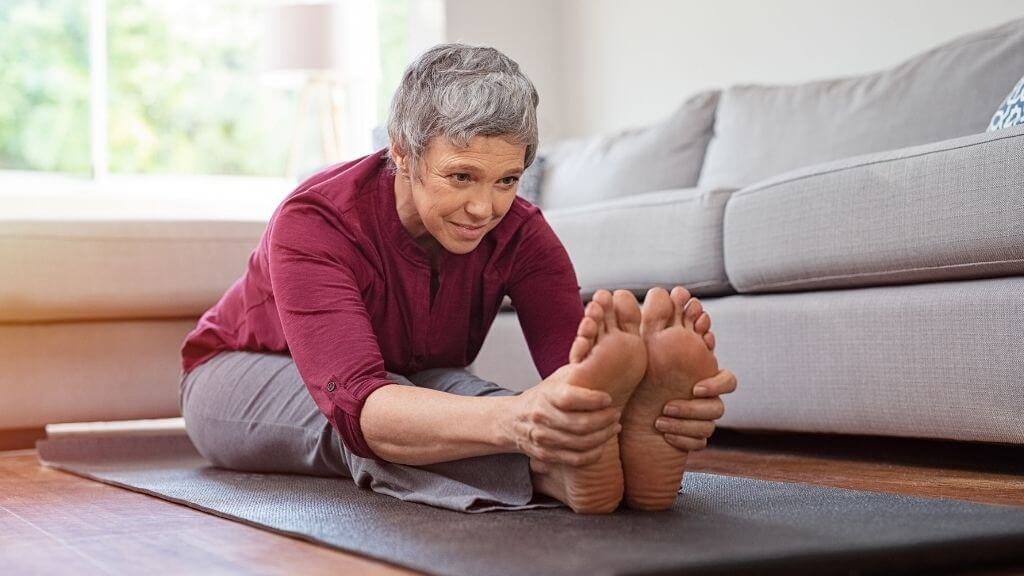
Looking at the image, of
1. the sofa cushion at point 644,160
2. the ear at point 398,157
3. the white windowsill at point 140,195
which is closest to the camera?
the ear at point 398,157

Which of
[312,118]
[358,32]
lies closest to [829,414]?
[358,32]

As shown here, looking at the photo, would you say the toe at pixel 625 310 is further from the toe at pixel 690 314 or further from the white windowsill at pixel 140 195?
the white windowsill at pixel 140 195

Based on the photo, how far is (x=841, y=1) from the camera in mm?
3836

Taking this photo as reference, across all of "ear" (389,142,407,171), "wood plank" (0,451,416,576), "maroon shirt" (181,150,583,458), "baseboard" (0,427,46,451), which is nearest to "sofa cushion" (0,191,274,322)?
"baseboard" (0,427,46,451)

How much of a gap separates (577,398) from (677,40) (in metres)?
3.46

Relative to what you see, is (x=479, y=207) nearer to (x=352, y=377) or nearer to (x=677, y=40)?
(x=352, y=377)

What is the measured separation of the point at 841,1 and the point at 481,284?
93.5 inches

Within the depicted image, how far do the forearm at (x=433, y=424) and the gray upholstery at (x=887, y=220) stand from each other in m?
0.88

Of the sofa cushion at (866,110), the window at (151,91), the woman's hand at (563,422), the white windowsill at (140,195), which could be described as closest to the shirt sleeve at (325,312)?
the woman's hand at (563,422)

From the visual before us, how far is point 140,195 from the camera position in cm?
538

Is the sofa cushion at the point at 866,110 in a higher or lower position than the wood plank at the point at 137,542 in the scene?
higher

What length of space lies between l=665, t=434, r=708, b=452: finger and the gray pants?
7.6 inches

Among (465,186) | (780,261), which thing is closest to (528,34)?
(780,261)

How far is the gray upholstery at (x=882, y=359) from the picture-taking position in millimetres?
1877
